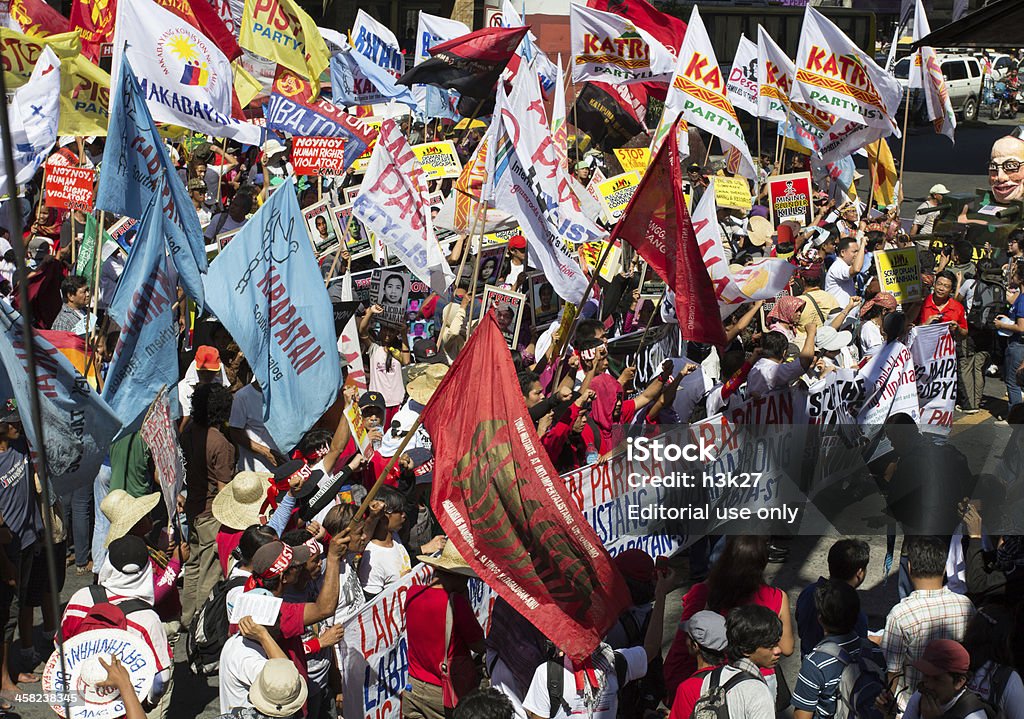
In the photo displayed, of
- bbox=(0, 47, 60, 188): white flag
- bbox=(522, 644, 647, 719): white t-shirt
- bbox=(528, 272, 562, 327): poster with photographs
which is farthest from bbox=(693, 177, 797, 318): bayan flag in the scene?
bbox=(0, 47, 60, 188): white flag

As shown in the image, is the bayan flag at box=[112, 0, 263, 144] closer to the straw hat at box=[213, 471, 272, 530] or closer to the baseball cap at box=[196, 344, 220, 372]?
the baseball cap at box=[196, 344, 220, 372]

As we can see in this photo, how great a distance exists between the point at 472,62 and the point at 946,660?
996 cm

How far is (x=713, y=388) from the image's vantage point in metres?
9.41

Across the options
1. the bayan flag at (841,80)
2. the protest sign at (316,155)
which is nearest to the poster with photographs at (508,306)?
the protest sign at (316,155)

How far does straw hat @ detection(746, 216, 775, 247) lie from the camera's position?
15.2 meters

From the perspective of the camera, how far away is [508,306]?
11250mm

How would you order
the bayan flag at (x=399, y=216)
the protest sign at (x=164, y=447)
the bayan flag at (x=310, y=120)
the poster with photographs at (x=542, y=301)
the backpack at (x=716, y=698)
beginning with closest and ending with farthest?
1. the backpack at (x=716, y=698)
2. the protest sign at (x=164, y=447)
3. the bayan flag at (x=399, y=216)
4. the poster with photographs at (x=542, y=301)
5. the bayan flag at (x=310, y=120)

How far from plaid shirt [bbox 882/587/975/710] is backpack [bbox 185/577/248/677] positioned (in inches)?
121

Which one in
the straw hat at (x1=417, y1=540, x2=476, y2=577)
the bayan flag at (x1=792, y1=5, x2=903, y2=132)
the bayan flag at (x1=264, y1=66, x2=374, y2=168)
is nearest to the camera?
the straw hat at (x1=417, y1=540, x2=476, y2=577)

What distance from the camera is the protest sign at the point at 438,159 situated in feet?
55.0

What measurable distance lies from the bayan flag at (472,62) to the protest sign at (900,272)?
16.0 ft

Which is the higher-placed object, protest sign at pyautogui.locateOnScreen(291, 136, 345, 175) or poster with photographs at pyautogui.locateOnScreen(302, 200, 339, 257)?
protest sign at pyautogui.locateOnScreen(291, 136, 345, 175)

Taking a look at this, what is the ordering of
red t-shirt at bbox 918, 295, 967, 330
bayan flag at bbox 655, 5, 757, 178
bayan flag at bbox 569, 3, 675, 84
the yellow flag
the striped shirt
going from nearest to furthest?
the striped shirt → red t-shirt at bbox 918, 295, 967, 330 → bayan flag at bbox 655, 5, 757, 178 → bayan flag at bbox 569, 3, 675, 84 → the yellow flag

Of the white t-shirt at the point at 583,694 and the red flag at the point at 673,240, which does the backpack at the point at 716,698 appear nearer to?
the white t-shirt at the point at 583,694
